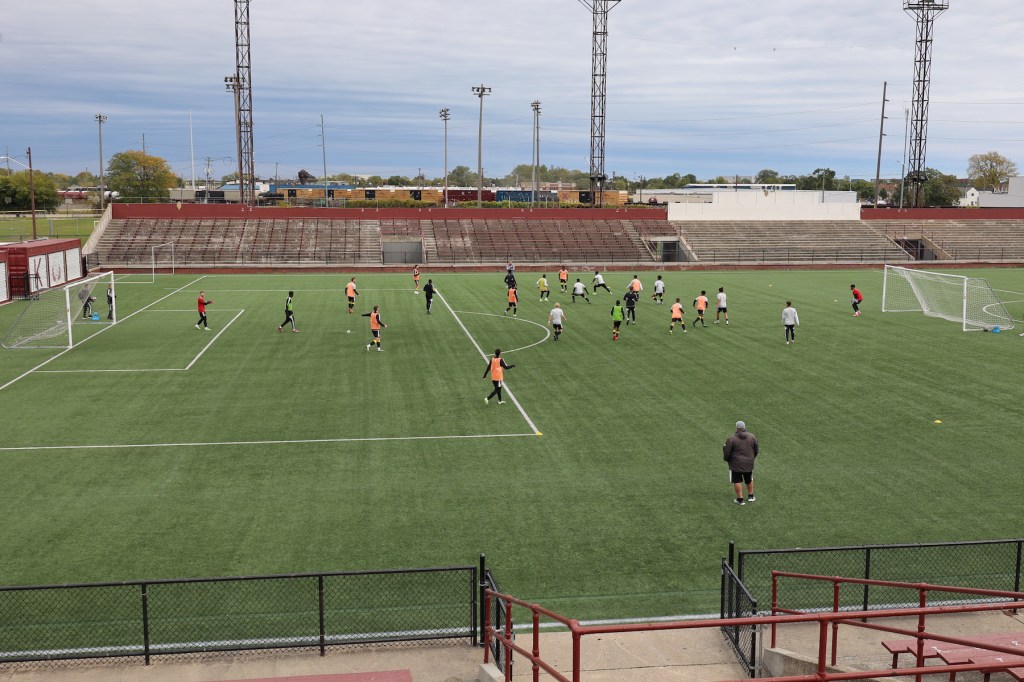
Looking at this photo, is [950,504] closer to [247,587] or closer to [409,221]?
[247,587]

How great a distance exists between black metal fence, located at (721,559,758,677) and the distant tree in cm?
17111

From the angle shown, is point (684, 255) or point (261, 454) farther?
point (684, 255)

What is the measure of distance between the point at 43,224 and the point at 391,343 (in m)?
74.5

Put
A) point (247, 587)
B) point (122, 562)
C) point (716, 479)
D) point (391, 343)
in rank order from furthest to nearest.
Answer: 1. point (391, 343)
2. point (716, 479)
3. point (122, 562)
4. point (247, 587)

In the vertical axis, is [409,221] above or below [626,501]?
above

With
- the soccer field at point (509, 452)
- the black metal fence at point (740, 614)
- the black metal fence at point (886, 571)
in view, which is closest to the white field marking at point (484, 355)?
the soccer field at point (509, 452)

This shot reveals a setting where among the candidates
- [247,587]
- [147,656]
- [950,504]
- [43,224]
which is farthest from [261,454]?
[43,224]

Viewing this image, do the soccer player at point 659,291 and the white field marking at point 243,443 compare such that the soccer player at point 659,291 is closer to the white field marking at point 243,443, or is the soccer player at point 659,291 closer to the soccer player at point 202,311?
the soccer player at point 202,311

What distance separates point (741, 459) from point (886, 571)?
3.09 meters

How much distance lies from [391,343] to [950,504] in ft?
66.3

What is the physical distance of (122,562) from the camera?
12469 mm

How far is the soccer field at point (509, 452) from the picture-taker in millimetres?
12953

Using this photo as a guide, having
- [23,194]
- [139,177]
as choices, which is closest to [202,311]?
[23,194]

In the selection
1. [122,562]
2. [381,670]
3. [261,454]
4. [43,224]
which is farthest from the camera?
[43,224]
